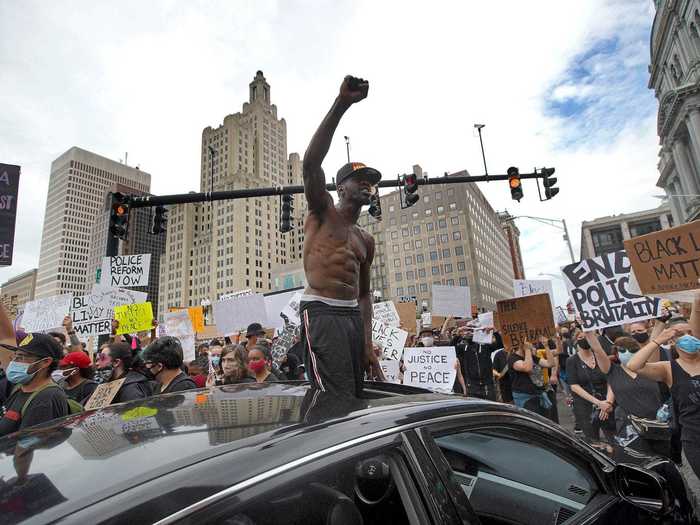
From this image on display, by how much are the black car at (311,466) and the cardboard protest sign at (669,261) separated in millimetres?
3054

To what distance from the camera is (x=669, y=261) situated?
4.60 metres

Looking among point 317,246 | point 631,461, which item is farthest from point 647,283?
point 317,246

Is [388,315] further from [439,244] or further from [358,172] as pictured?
[439,244]

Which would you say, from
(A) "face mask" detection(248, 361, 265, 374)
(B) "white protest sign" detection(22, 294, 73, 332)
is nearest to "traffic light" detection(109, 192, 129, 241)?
(B) "white protest sign" detection(22, 294, 73, 332)

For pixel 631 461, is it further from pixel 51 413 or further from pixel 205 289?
pixel 205 289

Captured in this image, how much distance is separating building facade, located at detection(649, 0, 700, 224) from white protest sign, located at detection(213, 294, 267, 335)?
3650 cm

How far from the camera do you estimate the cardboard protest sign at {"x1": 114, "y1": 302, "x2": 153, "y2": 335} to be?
29.0 ft

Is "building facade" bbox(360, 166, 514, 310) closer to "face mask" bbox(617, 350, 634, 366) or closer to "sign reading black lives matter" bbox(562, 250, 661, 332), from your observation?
"face mask" bbox(617, 350, 634, 366)

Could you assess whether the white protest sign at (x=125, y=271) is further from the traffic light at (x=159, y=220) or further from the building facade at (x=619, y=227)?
the building facade at (x=619, y=227)

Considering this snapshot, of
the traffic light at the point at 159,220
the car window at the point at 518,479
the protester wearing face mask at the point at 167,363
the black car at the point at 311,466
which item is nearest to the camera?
the black car at the point at 311,466

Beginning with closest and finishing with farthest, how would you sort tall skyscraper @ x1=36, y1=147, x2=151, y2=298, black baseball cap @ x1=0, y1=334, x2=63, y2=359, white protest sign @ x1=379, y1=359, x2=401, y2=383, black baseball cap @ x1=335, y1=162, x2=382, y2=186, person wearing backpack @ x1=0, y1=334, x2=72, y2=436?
1. black baseball cap @ x1=335, y1=162, x2=382, y2=186
2. person wearing backpack @ x1=0, y1=334, x2=72, y2=436
3. black baseball cap @ x1=0, y1=334, x2=63, y2=359
4. white protest sign @ x1=379, y1=359, x2=401, y2=383
5. tall skyscraper @ x1=36, y1=147, x2=151, y2=298

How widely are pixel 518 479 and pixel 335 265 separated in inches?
61.9


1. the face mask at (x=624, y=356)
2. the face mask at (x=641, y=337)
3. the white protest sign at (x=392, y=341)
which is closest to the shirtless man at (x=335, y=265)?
the face mask at (x=624, y=356)

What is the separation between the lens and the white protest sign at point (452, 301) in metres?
9.98
